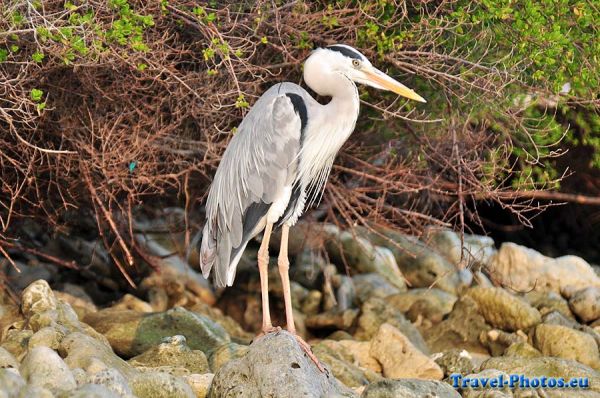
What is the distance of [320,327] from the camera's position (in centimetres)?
987

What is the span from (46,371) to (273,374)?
1.09 meters

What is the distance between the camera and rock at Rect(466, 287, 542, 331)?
30.6ft

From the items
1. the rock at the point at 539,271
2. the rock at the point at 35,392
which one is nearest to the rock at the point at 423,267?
the rock at the point at 539,271

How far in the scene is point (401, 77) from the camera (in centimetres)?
858

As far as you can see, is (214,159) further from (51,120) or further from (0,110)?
(0,110)

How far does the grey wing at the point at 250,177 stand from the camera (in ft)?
21.2

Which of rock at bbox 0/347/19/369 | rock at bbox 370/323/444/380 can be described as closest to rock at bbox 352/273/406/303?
rock at bbox 370/323/444/380

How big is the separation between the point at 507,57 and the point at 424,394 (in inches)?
112

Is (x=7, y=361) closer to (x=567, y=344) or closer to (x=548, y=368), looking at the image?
(x=548, y=368)

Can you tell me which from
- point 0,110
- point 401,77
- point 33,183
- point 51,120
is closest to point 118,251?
point 33,183

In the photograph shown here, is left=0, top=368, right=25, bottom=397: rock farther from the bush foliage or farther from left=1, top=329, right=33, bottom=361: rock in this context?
the bush foliage

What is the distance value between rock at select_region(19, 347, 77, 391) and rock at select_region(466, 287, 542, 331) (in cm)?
492

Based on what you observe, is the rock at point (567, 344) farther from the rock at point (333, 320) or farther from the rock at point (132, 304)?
the rock at point (132, 304)

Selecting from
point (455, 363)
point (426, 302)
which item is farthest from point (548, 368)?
point (426, 302)
